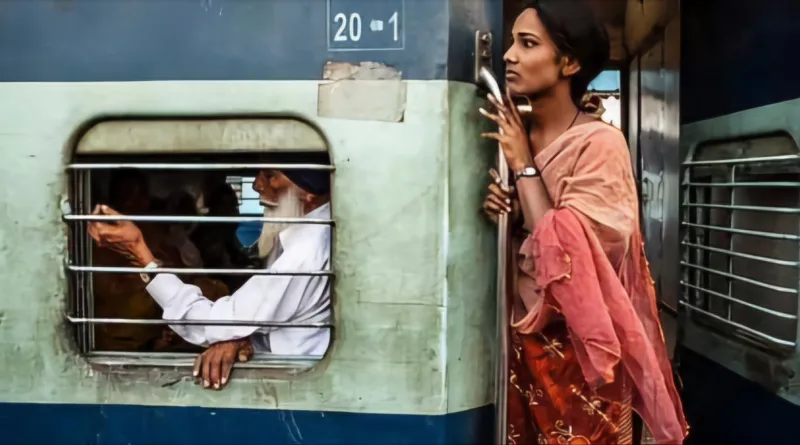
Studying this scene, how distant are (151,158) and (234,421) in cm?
63

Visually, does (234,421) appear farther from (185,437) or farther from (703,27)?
(703,27)

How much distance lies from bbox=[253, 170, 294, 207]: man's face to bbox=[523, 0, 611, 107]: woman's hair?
0.68m

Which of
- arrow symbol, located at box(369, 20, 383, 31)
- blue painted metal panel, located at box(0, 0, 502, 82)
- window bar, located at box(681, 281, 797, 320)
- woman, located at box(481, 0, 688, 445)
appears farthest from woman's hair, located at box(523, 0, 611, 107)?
window bar, located at box(681, 281, 797, 320)

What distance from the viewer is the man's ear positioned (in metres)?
1.67

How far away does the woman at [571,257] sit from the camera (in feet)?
5.19

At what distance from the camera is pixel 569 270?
5.14 ft

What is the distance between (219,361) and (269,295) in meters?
0.19

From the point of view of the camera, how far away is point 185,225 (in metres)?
1.74

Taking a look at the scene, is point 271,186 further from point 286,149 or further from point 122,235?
point 122,235

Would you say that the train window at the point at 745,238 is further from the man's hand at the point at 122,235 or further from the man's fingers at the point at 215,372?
the man's hand at the point at 122,235

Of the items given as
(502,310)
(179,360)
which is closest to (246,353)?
(179,360)

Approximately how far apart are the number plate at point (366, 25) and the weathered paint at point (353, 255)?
106 mm

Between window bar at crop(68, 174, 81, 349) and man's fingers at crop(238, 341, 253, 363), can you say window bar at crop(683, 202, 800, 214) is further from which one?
window bar at crop(68, 174, 81, 349)

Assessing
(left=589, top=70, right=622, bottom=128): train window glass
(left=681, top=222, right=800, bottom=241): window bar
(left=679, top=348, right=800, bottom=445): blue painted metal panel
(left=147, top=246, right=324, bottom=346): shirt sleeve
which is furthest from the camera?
(left=589, top=70, right=622, bottom=128): train window glass
